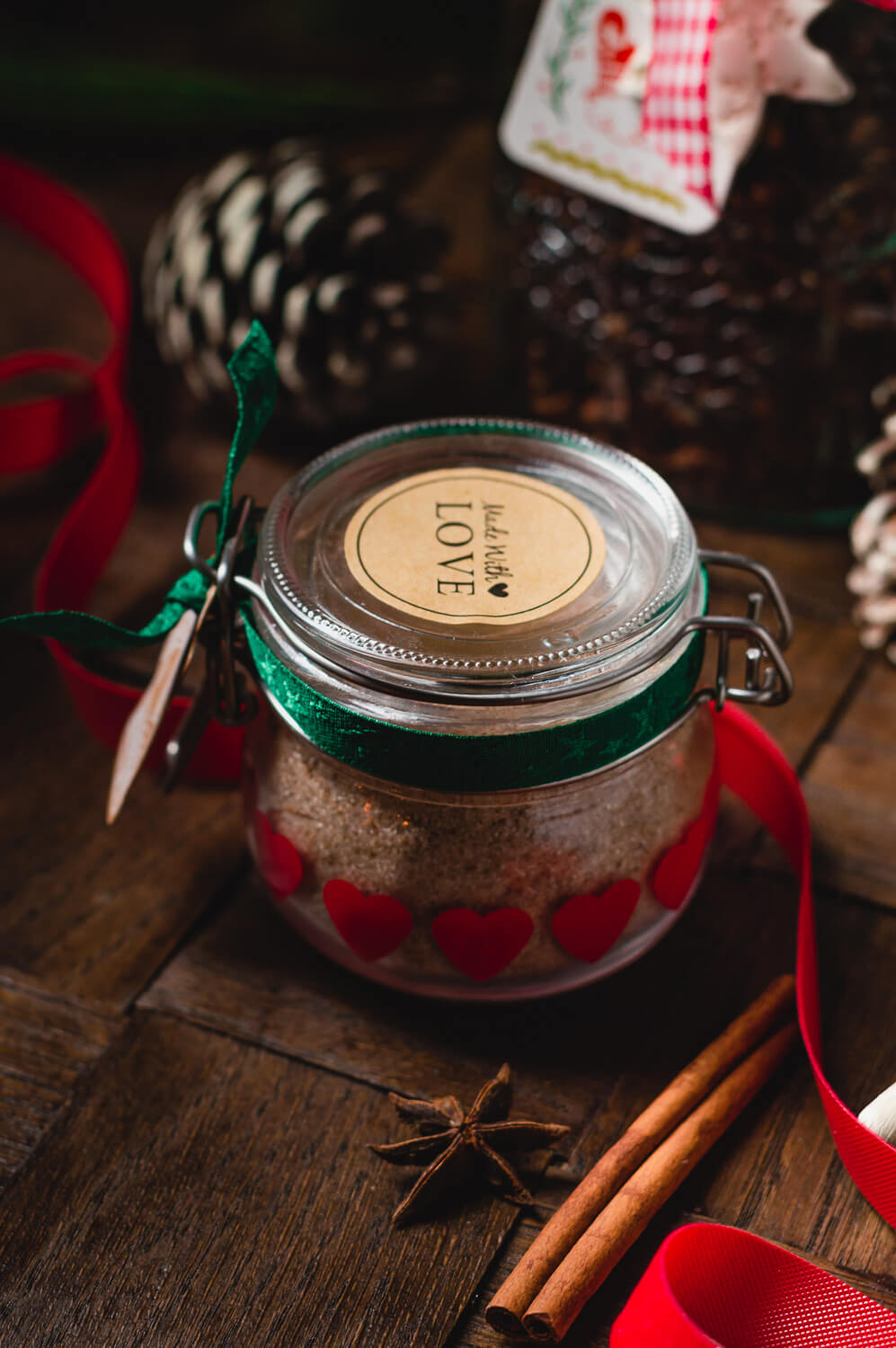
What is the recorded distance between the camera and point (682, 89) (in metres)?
0.62

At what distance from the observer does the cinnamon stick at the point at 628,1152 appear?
0.42m

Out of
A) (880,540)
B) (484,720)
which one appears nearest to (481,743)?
(484,720)

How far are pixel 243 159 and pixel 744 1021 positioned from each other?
0.73m

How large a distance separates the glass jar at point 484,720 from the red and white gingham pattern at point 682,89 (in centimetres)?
20

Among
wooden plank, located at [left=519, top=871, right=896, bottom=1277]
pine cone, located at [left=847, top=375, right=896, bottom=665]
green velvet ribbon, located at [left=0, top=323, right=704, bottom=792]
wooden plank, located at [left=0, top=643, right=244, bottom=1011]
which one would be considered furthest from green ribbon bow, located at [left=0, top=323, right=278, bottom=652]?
pine cone, located at [left=847, top=375, right=896, bottom=665]

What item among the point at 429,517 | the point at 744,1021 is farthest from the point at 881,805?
the point at 429,517

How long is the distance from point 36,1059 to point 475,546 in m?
0.29

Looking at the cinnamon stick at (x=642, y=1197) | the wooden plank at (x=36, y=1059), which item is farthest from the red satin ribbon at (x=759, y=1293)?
the wooden plank at (x=36, y=1059)

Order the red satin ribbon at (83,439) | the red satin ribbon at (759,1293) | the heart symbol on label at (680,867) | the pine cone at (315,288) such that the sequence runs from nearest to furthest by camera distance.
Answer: the red satin ribbon at (759,1293) → the heart symbol on label at (680,867) → the red satin ribbon at (83,439) → the pine cone at (315,288)

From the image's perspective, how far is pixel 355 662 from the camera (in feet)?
1.50

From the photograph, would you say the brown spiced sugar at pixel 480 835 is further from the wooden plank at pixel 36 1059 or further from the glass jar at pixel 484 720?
the wooden plank at pixel 36 1059

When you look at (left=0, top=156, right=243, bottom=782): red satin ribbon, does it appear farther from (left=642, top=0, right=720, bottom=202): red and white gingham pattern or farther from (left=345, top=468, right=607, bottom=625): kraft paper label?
(left=642, top=0, right=720, bottom=202): red and white gingham pattern

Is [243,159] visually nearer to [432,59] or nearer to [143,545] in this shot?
[143,545]

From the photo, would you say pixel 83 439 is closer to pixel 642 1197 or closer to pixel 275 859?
pixel 275 859
